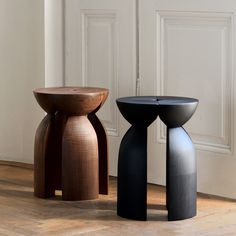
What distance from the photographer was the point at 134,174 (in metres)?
2.96

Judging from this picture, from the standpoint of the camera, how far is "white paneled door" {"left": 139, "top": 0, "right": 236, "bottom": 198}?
3.23 metres

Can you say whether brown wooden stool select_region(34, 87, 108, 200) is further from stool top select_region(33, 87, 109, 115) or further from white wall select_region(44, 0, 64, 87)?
white wall select_region(44, 0, 64, 87)

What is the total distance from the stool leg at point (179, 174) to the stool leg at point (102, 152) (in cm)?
46

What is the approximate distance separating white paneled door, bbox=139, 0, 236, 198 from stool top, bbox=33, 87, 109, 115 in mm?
362

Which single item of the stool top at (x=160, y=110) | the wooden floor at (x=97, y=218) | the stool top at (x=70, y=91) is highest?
the stool top at (x=70, y=91)

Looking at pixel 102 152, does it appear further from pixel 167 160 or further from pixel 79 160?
pixel 167 160

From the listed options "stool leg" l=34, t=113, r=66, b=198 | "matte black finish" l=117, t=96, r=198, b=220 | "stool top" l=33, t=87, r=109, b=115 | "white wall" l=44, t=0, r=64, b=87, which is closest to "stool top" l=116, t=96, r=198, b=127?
"matte black finish" l=117, t=96, r=198, b=220

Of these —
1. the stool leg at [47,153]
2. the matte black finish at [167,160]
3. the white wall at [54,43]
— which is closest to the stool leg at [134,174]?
the matte black finish at [167,160]

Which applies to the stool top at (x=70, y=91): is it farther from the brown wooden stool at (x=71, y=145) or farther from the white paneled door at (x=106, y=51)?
the white paneled door at (x=106, y=51)

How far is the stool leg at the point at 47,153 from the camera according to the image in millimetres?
3277

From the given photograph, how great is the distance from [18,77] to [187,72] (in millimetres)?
995

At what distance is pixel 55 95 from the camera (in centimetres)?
315

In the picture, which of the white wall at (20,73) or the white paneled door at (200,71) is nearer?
the white paneled door at (200,71)

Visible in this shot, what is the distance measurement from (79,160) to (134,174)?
1.12 feet
